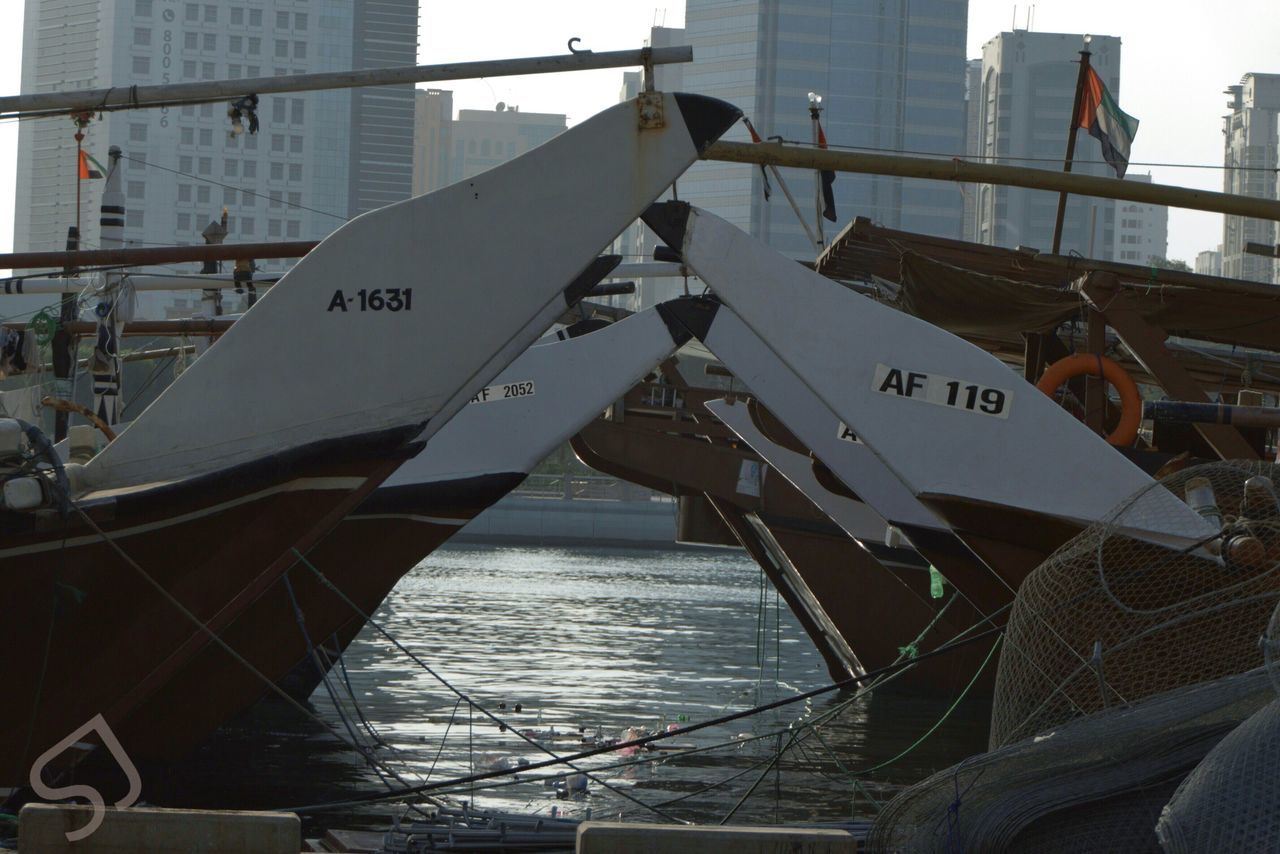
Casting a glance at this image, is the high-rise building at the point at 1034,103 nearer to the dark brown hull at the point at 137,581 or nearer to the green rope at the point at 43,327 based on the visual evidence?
the green rope at the point at 43,327

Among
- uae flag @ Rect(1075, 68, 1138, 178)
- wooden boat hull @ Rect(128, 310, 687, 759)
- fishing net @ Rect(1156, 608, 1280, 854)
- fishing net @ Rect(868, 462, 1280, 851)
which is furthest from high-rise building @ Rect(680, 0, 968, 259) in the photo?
fishing net @ Rect(1156, 608, 1280, 854)

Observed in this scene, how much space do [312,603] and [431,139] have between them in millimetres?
187515

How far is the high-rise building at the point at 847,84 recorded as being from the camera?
136 metres

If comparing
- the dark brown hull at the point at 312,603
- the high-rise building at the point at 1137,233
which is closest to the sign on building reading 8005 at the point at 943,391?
the dark brown hull at the point at 312,603

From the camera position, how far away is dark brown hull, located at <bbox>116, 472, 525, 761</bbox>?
10.5 m

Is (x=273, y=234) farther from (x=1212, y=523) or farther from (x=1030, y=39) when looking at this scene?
(x=1212, y=523)

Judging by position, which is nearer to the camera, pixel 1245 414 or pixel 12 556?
pixel 1245 414

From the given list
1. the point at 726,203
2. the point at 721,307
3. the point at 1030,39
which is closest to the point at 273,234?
the point at 726,203

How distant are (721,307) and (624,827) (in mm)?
6014

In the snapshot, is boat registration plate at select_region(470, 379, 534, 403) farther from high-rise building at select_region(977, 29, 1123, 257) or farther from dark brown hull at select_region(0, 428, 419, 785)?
high-rise building at select_region(977, 29, 1123, 257)

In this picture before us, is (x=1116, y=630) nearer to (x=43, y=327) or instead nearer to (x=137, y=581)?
(x=137, y=581)

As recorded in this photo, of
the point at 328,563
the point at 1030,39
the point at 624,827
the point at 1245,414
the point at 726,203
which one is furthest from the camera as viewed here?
the point at 1030,39

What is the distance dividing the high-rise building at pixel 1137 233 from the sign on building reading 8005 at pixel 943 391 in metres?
162

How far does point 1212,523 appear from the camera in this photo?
8.45 m
